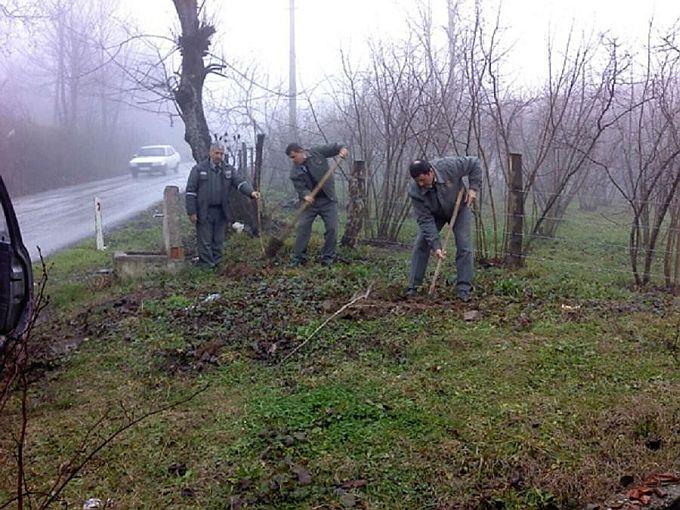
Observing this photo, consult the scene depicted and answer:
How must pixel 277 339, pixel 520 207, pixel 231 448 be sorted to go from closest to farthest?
pixel 231 448, pixel 277 339, pixel 520 207

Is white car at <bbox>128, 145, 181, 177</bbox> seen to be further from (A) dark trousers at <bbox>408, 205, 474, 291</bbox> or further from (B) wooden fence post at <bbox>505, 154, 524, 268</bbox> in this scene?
(A) dark trousers at <bbox>408, 205, 474, 291</bbox>

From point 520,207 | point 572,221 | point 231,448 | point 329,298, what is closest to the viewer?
point 231,448

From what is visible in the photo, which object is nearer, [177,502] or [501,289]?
[177,502]

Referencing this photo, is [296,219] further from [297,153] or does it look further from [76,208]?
[76,208]

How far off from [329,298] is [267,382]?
6.31 feet

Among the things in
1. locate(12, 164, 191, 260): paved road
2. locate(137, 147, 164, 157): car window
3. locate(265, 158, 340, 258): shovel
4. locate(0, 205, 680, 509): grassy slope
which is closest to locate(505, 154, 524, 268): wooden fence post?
locate(0, 205, 680, 509): grassy slope

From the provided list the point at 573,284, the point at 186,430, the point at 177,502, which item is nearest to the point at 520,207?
the point at 573,284

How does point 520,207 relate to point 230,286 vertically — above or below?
above

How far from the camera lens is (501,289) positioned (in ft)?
21.4

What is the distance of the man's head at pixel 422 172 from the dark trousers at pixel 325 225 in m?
2.07

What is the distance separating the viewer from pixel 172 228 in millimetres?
8336

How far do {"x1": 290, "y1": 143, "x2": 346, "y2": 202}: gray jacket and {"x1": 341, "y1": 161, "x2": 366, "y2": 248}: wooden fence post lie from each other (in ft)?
3.41

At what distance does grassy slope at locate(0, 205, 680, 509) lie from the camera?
131 inches

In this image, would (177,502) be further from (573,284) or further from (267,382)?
(573,284)
